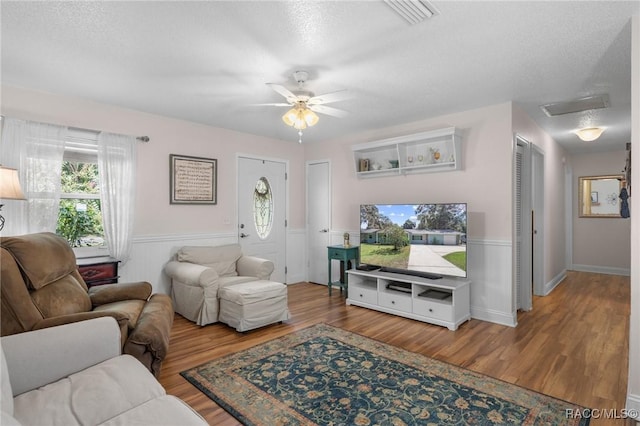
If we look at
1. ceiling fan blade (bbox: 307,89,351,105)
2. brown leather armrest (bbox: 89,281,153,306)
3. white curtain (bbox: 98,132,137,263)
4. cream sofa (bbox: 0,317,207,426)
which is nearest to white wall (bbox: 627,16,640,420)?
ceiling fan blade (bbox: 307,89,351,105)

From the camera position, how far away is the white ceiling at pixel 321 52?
202 cm

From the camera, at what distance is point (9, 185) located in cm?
262

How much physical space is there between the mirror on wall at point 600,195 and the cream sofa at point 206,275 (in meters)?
6.63

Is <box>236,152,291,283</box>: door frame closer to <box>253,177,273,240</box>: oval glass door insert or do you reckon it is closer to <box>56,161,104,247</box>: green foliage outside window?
<box>253,177,273,240</box>: oval glass door insert

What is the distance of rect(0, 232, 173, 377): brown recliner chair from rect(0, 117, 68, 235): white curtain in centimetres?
104

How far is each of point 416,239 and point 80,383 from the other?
11.0ft

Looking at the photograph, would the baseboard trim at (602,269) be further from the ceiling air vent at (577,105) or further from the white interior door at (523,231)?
the ceiling air vent at (577,105)

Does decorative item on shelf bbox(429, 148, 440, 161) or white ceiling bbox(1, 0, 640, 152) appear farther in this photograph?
decorative item on shelf bbox(429, 148, 440, 161)

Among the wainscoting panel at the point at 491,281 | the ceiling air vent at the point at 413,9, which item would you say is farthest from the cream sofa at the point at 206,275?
the ceiling air vent at the point at 413,9

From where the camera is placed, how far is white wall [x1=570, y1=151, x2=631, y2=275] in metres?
6.44

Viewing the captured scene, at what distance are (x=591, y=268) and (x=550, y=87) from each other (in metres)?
5.37

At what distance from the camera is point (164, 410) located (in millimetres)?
1367

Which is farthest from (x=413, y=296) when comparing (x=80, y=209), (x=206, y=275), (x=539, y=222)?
(x=80, y=209)

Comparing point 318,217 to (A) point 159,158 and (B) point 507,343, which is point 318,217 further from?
(B) point 507,343
